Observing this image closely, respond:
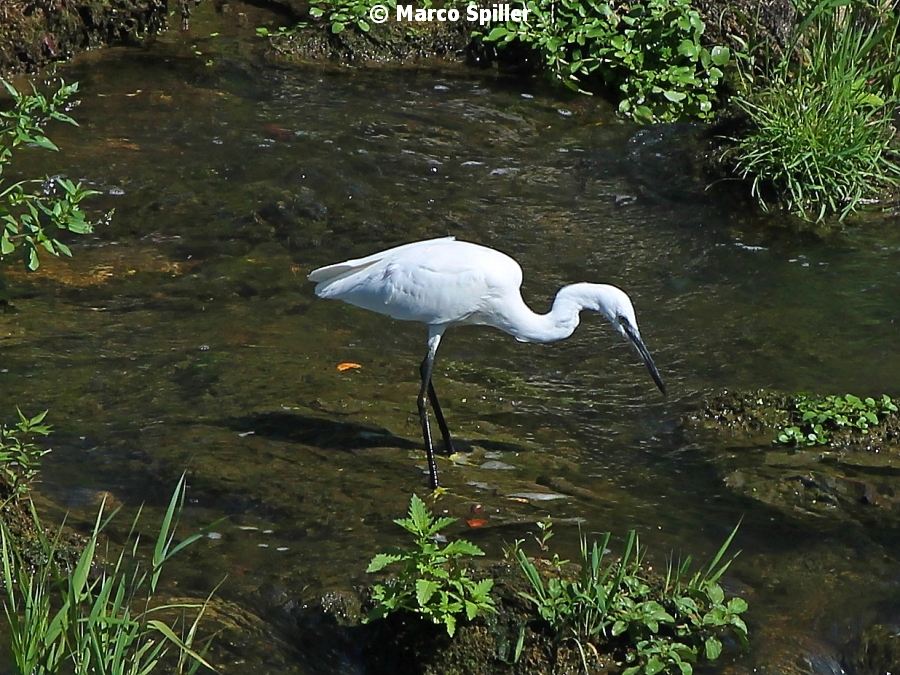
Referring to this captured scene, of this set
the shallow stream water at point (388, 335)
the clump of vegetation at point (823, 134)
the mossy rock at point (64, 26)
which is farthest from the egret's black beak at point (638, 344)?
the mossy rock at point (64, 26)

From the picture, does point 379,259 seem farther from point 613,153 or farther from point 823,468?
point 613,153

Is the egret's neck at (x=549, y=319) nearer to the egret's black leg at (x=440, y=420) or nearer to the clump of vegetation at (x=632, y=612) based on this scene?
the egret's black leg at (x=440, y=420)

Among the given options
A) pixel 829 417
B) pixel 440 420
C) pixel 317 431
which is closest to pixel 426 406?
pixel 440 420

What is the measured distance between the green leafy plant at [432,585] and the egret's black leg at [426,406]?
142cm

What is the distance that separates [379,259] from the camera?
6133 mm

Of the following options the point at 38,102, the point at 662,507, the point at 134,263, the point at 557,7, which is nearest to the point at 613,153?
the point at 557,7

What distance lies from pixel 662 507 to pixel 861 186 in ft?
12.9

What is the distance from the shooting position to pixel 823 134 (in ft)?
27.5

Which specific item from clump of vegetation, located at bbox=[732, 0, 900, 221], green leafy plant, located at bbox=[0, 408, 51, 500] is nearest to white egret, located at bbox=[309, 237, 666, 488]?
green leafy plant, located at bbox=[0, 408, 51, 500]

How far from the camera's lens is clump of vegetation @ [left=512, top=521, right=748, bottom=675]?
4.14 meters

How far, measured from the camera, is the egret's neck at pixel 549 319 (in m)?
5.81

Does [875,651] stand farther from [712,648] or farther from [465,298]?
[465,298]

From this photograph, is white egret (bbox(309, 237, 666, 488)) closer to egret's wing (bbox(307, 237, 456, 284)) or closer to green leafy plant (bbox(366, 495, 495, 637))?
egret's wing (bbox(307, 237, 456, 284))

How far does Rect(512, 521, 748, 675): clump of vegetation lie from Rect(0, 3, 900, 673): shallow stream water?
21 cm
